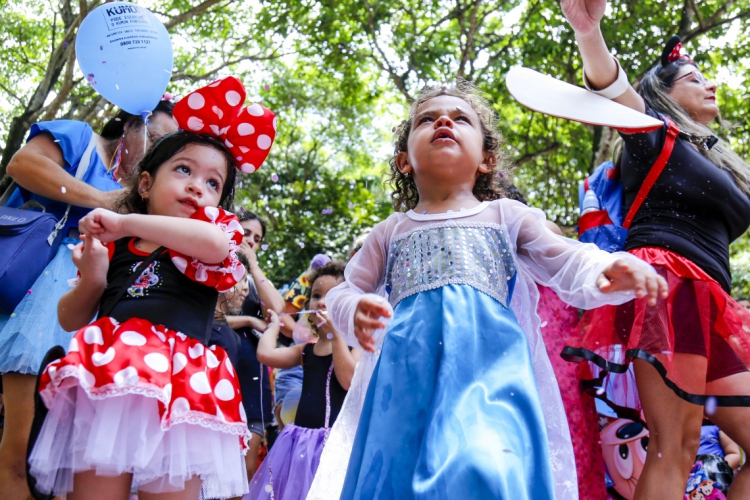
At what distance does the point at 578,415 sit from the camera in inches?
117

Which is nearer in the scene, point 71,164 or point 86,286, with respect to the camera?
point 86,286

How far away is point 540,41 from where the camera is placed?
8.78 m

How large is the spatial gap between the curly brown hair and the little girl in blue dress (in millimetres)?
25

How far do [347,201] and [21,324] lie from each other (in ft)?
27.5

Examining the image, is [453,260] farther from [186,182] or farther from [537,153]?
[537,153]

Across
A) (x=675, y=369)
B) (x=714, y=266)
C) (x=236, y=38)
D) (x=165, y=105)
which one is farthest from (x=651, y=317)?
(x=236, y=38)

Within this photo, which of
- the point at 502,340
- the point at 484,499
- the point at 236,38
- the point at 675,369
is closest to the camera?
the point at 484,499

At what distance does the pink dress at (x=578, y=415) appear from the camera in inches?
115

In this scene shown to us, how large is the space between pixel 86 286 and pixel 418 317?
3.58ft

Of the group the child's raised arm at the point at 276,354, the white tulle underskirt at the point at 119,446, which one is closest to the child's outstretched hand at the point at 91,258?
the white tulle underskirt at the point at 119,446

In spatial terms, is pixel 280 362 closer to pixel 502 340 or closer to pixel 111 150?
pixel 111 150

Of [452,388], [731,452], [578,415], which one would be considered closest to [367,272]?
[452,388]

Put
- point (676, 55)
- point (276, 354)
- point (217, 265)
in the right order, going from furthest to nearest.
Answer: point (276, 354), point (676, 55), point (217, 265)

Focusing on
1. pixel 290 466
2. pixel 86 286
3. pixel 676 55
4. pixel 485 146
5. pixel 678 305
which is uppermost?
pixel 676 55
